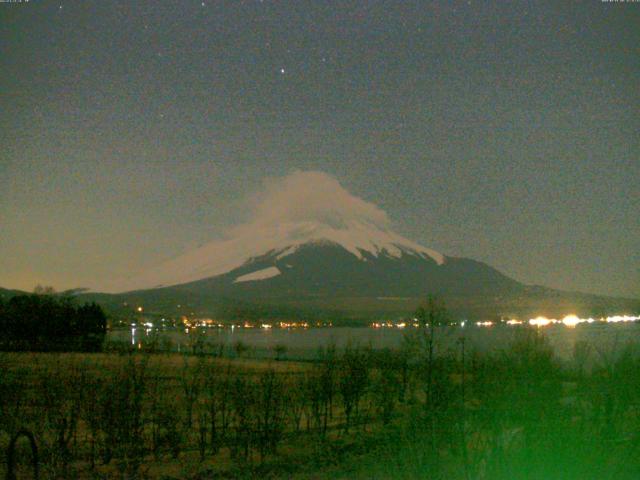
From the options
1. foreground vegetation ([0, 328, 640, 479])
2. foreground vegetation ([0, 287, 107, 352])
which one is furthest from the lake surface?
foreground vegetation ([0, 287, 107, 352])

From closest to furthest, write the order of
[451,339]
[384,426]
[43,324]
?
[384,426] → [451,339] → [43,324]

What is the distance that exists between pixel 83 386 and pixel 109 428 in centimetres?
120

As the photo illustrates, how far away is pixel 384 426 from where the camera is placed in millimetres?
16062

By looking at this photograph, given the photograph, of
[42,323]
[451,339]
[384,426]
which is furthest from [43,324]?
[384,426]

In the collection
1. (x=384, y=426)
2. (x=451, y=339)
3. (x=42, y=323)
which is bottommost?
(x=384, y=426)

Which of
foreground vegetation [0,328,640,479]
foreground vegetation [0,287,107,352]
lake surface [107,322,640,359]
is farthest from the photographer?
foreground vegetation [0,287,107,352]

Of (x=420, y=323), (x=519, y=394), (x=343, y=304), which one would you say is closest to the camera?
(x=519, y=394)

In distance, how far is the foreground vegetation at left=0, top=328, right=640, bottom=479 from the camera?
6531 mm

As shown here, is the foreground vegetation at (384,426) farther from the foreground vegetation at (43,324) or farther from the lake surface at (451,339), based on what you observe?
the foreground vegetation at (43,324)

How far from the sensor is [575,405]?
831 centimetres

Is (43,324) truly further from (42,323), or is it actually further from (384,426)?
(384,426)

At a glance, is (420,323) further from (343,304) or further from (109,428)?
(343,304)

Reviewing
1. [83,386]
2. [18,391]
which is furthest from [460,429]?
[18,391]

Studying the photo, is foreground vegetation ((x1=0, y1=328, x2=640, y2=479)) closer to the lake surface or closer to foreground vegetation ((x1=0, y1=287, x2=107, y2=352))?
the lake surface
